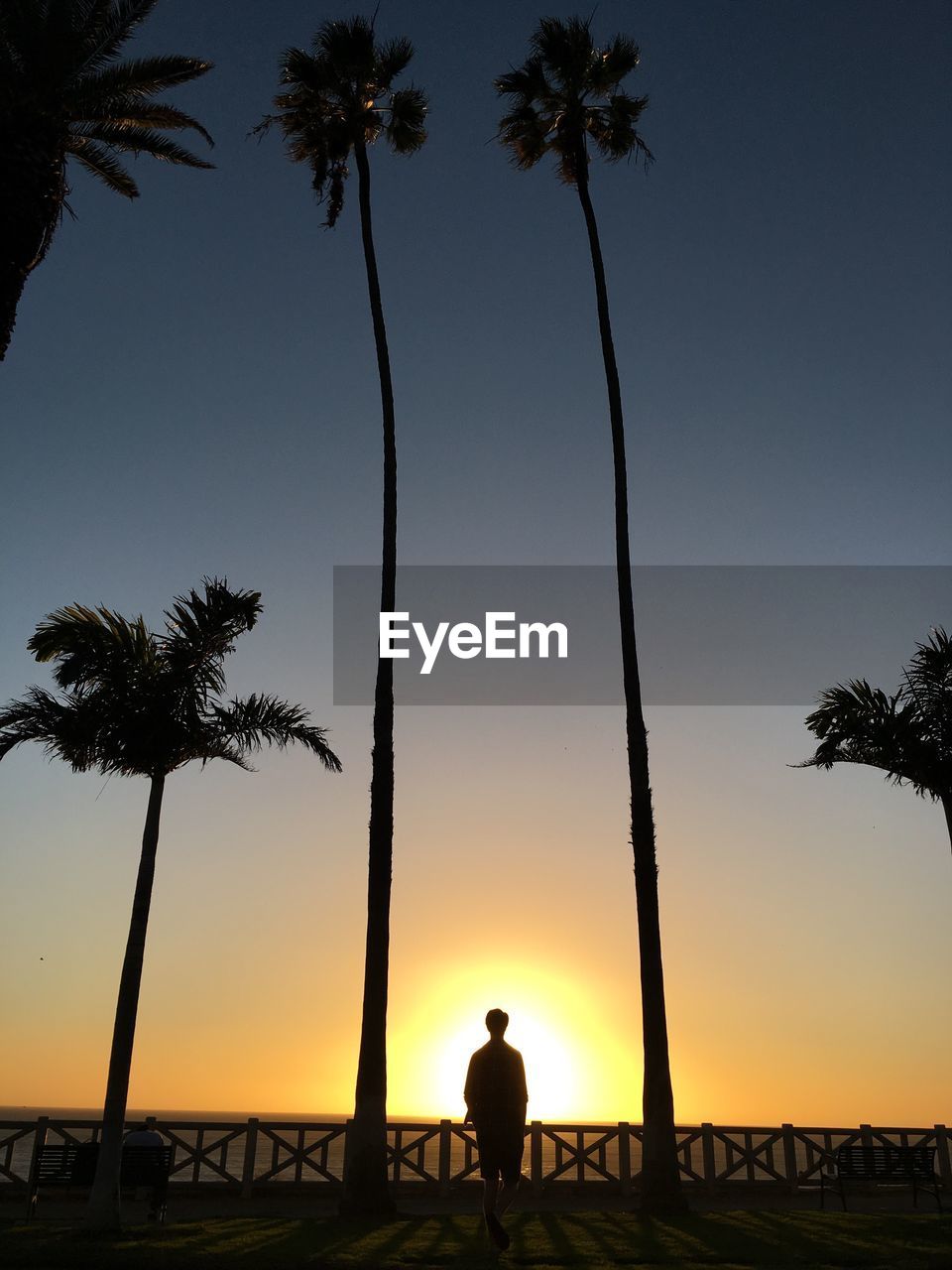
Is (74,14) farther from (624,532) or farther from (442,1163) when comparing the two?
(442,1163)

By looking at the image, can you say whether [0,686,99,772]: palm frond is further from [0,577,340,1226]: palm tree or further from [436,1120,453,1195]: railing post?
[436,1120,453,1195]: railing post

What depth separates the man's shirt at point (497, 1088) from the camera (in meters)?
10.7

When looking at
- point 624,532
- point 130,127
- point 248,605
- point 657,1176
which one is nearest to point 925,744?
point 624,532

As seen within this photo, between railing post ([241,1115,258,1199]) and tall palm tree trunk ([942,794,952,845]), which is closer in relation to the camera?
railing post ([241,1115,258,1199])

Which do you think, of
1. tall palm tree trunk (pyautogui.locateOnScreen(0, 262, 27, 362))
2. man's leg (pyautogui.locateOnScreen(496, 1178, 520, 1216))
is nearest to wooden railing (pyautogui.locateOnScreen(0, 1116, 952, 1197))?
man's leg (pyautogui.locateOnScreen(496, 1178, 520, 1216))

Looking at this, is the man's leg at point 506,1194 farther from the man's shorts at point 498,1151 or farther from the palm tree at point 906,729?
the palm tree at point 906,729

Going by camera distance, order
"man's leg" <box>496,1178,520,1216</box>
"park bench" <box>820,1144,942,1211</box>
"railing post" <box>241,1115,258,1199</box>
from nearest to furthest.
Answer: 1. "man's leg" <box>496,1178,520,1216</box>
2. "park bench" <box>820,1144,942,1211</box>
3. "railing post" <box>241,1115,258,1199</box>

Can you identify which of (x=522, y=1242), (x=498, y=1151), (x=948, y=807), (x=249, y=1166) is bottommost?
(x=522, y=1242)

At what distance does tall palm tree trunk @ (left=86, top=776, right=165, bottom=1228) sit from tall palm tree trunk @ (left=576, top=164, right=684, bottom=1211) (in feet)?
26.5

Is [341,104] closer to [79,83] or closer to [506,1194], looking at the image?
[79,83]

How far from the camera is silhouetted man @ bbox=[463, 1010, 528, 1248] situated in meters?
10.7

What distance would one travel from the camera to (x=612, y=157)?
2617 centimetres

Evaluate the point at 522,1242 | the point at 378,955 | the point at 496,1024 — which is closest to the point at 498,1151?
the point at 496,1024

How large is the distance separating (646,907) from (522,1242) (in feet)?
23.6
